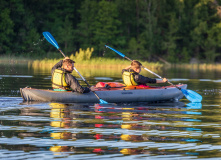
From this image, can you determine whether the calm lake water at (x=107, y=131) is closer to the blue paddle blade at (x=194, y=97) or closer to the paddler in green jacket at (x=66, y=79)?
the paddler in green jacket at (x=66, y=79)

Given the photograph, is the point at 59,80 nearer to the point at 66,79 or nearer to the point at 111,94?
the point at 66,79

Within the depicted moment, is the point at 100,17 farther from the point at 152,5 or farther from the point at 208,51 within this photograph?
the point at 208,51

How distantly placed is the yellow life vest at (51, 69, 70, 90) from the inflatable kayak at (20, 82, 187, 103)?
0.19 metres

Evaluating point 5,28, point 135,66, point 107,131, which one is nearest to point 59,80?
point 135,66

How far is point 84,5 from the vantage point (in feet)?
190

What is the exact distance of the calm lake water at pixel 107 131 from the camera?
744 cm

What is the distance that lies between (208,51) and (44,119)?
163ft

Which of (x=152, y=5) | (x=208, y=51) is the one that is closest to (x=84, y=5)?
(x=152, y=5)

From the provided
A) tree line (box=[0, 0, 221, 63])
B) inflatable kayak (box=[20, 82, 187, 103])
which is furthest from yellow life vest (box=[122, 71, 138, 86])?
tree line (box=[0, 0, 221, 63])

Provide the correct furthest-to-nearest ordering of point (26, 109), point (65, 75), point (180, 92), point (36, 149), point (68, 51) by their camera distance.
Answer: point (68, 51) < point (180, 92) < point (65, 75) < point (26, 109) < point (36, 149)

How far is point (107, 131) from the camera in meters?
9.18

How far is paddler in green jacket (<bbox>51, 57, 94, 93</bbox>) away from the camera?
1358 centimetres

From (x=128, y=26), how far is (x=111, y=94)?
1905 inches

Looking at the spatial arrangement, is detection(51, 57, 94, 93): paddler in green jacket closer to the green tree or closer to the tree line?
the green tree
